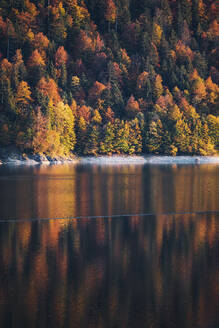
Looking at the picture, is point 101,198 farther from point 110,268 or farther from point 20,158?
point 20,158

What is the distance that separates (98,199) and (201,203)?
8.79m

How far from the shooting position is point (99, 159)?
148 metres

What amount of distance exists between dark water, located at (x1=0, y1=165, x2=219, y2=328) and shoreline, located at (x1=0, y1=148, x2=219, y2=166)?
9327 centimetres

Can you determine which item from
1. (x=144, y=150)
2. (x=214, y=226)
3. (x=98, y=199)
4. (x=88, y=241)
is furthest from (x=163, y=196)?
(x=144, y=150)

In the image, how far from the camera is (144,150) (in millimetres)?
154375

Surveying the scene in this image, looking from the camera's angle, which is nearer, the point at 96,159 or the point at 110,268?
the point at 110,268

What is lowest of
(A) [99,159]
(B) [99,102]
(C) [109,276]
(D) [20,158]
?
(C) [109,276]

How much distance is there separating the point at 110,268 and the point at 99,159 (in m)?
128

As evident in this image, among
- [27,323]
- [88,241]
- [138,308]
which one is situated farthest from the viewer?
[88,241]

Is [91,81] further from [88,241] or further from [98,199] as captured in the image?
[88,241]

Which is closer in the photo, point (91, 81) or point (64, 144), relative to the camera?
point (64, 144)

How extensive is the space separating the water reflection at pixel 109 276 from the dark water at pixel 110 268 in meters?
0.03

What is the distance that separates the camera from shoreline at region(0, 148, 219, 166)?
130 m

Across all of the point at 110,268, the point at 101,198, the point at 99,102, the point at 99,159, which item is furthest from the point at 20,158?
the point at 110,268
